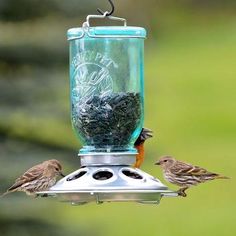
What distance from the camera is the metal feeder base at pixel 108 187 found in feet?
26.0

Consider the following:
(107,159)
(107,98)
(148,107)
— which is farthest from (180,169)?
(148,107)

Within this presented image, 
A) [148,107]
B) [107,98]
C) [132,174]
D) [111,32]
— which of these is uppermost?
[111,32]

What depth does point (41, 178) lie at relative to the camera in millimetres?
9211

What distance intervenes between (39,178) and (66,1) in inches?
114

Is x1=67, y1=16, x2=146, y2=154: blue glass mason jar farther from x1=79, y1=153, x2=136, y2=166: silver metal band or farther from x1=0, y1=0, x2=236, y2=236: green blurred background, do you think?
x1=0, y1=0, x2=236, y2=236: green blurred background

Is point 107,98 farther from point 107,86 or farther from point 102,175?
point 102,175

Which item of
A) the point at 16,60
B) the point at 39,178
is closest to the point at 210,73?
the point at 16,60

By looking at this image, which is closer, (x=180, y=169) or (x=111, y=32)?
(x=111, y=32)

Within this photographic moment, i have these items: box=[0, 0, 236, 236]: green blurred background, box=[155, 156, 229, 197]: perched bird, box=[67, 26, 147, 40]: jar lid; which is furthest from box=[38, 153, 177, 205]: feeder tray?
box=[0, 0, 236, 236]: green blurred background

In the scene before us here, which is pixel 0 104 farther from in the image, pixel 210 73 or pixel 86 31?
pixel 210 73

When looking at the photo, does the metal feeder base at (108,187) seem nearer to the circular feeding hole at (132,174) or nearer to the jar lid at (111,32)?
the circular feeding hole at (132,174)

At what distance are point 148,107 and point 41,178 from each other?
452 inches

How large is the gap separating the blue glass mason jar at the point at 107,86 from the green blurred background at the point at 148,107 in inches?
122

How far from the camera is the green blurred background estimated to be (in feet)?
39.1
